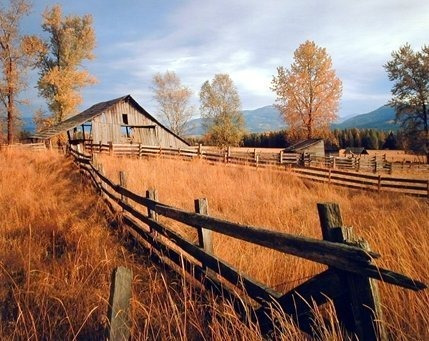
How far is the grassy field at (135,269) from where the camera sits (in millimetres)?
2758

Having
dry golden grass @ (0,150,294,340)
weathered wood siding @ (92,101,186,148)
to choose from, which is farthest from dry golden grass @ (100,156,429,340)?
weathered wood siding @ (92,101,186,148)

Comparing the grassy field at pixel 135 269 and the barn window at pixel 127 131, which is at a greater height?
the barn window at pixel 127 131

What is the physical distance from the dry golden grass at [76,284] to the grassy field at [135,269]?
0.5 inches

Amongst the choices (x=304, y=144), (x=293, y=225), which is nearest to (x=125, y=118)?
(x=304, y=144)

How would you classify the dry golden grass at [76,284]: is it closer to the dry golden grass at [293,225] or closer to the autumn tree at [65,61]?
the dry golden grass at [293,225]

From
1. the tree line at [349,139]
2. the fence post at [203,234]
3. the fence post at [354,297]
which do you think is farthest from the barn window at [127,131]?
the tree line at [349,139]

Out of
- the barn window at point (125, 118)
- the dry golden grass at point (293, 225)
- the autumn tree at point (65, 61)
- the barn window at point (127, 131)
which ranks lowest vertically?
the dry golden grass at point (293, 225)

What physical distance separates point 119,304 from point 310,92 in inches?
1551

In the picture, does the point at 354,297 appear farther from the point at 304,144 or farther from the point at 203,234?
the point at 304,144

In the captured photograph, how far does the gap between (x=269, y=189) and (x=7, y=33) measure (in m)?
28.6

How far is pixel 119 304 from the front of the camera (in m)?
2.29

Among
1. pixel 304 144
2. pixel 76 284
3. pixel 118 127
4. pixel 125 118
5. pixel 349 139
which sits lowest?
pixel 349 139

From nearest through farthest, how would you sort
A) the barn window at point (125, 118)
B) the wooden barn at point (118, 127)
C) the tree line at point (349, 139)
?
the wooden barn at point (118, 127) → the barn window at point (125, 118) → the tree line at point (349, 139)

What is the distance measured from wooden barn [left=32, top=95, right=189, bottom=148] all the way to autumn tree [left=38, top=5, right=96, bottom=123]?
549cm
